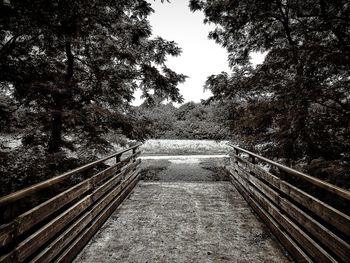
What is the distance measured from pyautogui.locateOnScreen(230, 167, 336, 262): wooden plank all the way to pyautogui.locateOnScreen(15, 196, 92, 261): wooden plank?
9.71 feet

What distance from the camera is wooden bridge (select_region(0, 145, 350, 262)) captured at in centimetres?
244

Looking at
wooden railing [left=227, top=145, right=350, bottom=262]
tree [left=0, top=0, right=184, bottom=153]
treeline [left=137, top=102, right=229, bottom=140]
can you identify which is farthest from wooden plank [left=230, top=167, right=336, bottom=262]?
treeline [left=137, top=102, right=229, bottom=140]

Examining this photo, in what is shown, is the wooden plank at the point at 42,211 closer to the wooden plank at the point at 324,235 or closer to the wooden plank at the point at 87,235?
the wooden plank at the point at 87,235

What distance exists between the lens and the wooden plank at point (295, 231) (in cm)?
257

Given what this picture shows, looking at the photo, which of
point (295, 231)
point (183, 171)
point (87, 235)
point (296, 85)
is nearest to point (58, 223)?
point (87, 235)

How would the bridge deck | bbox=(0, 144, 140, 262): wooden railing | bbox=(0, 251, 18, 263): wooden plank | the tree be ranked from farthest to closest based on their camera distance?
the tree, the bridge deck, bbox=(0, 144, 140, 262): wooden railing, bbox=(0, 251, 18, 263): wooden plank

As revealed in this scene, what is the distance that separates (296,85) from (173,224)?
323 centimetres

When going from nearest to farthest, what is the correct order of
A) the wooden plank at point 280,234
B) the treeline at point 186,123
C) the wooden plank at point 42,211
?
the wooden plank at point 42,211
the wooden plank at point 280,234
the treeline at point 186,123

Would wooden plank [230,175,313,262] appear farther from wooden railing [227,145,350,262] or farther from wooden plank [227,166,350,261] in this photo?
wooden plank [227,166,350,261]

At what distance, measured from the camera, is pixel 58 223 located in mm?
2982

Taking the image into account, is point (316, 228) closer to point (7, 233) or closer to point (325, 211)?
point (325, 211)

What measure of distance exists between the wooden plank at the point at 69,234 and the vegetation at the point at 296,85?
360 centimetres

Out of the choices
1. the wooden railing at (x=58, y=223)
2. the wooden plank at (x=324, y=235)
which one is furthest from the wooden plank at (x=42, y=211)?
the wooden plank at (x=324, y=235)

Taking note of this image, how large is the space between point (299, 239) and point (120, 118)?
4.35 metres
